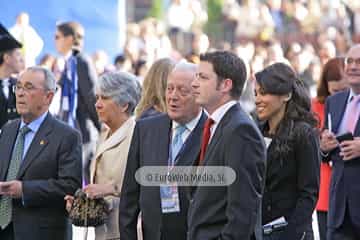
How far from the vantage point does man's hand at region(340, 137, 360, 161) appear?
364 inches

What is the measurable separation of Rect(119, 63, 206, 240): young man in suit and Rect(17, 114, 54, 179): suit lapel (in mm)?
854

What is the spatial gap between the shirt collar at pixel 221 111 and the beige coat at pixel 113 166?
4.88ft

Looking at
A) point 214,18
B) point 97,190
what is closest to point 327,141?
point 97,190

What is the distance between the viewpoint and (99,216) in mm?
8711

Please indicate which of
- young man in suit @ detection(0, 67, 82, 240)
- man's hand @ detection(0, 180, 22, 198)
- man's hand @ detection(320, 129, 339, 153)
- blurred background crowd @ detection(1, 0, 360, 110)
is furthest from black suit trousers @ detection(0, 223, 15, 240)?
blurred background crowd @ detection(1, 0, 360, 110)

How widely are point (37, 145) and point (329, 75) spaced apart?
10.3ft

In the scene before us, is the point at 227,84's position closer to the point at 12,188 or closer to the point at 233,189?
the point at 233,189

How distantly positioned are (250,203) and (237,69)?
34.5 inches

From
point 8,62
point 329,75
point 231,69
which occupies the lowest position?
point 329,75

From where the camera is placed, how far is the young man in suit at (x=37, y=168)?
8.92 metres

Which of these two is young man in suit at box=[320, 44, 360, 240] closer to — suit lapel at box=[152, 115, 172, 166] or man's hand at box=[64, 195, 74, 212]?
suit lapel at box=[152, 115, 172, 166]

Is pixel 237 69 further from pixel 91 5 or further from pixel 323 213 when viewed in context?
pixel 91 5

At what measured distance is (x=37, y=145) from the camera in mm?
9023

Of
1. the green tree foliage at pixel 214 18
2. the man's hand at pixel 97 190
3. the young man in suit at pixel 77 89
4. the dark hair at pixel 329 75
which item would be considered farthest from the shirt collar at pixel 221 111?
the green tree foliage at pixel 214 18
